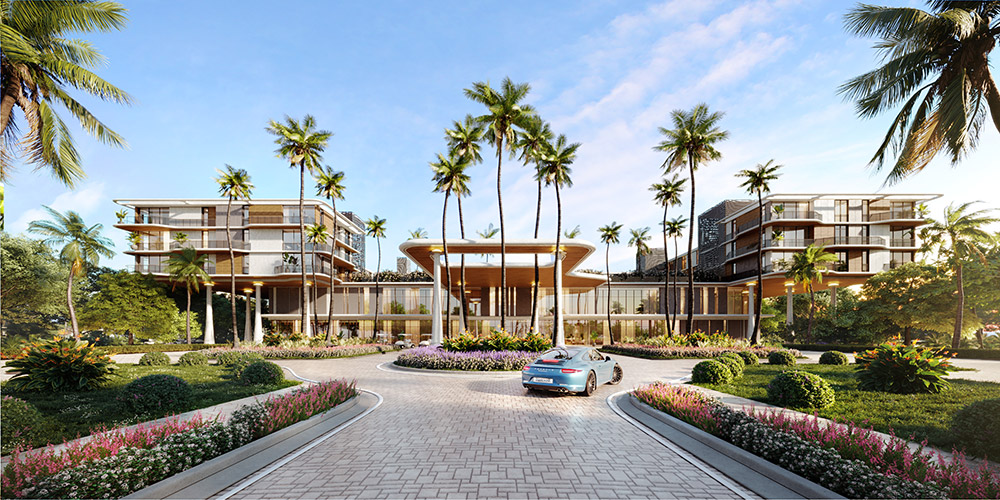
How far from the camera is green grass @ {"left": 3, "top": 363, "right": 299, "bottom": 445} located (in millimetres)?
8797

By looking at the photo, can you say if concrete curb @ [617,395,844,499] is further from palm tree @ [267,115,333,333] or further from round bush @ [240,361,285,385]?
palm tree @ [267,115,333,333]

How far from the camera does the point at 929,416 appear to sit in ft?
30.8

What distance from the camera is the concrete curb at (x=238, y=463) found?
541cm

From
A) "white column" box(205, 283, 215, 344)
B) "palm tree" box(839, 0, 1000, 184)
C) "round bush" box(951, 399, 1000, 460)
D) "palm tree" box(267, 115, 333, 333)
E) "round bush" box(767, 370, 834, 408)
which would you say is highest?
"palm tree" box(267, 115, 333, 333)

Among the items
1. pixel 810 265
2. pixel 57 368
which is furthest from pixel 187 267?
pixel 810 265

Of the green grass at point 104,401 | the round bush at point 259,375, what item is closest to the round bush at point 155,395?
the green grass at point 104,401

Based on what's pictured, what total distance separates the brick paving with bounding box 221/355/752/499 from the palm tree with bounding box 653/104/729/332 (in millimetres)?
23902

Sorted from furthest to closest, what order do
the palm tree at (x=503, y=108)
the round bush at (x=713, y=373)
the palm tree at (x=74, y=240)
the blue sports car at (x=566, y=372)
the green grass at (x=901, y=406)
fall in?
the palm tree at (x=74, y=240), the palm tree at (x=503, y=108), the round bush at (x=713, y=373), the blue sports car at (x=566, y=372), the green grass at (x=901, y=406)

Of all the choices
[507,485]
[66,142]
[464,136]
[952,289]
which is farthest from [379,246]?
[952,289]

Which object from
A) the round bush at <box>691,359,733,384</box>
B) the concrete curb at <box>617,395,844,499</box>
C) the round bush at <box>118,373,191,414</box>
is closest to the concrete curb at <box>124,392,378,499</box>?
the round bush at <box>118,373,191,414</box>

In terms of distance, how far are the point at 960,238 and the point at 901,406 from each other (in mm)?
29962

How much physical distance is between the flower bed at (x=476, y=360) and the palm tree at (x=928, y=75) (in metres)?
13.6

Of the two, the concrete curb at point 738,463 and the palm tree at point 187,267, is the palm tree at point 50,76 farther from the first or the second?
the palm tree at point 187,267

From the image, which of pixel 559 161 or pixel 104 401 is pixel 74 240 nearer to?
pixel 104 401
